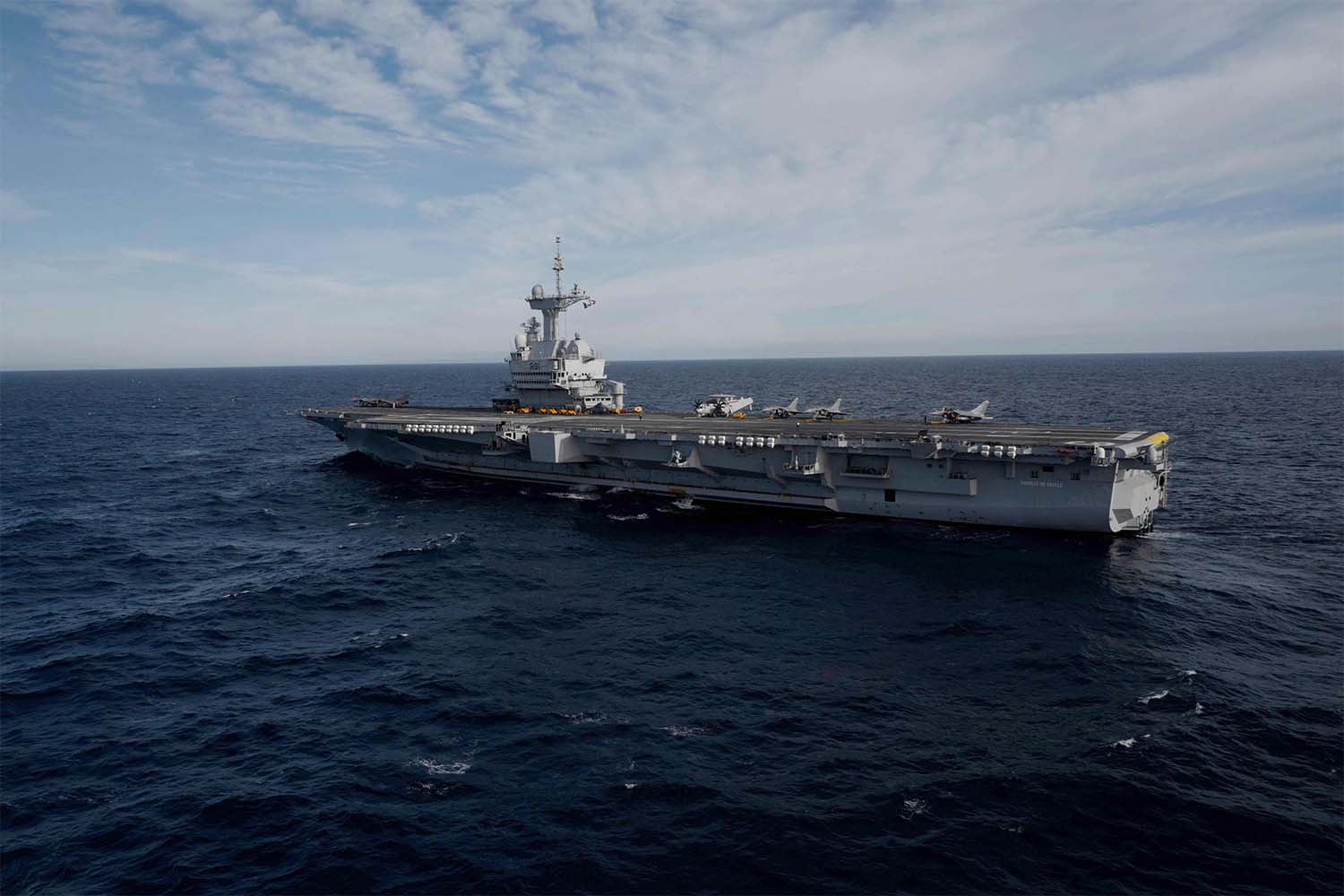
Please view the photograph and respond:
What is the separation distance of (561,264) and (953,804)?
132ft

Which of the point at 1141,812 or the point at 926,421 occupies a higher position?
the point at 926,421

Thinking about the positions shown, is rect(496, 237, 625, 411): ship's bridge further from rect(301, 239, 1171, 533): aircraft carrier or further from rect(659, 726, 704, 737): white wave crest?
rect(659, 726, 704, 737): white wave crest

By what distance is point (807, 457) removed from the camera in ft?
101

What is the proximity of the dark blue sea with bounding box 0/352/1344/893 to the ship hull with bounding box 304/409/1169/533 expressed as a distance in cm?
120

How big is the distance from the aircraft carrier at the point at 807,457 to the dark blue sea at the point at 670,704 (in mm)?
1247

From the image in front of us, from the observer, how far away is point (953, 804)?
12.9m

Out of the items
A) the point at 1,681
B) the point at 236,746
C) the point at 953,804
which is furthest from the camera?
the point at 1,681

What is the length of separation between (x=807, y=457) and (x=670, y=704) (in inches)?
644

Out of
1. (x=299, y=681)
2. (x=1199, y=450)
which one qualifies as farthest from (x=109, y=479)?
(x=1199, y=450)

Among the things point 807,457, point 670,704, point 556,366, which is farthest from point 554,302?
point 670,704

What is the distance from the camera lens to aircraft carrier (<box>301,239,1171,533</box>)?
2744cm

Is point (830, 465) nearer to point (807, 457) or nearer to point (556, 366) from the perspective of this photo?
point (807, 457)

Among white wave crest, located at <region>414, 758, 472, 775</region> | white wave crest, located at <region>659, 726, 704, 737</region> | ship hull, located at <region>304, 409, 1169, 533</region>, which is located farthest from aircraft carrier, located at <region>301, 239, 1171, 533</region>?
white wave crest, located at <region>414, 758, 472, 775</region>

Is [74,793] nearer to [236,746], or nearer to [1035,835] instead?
[236,746]
